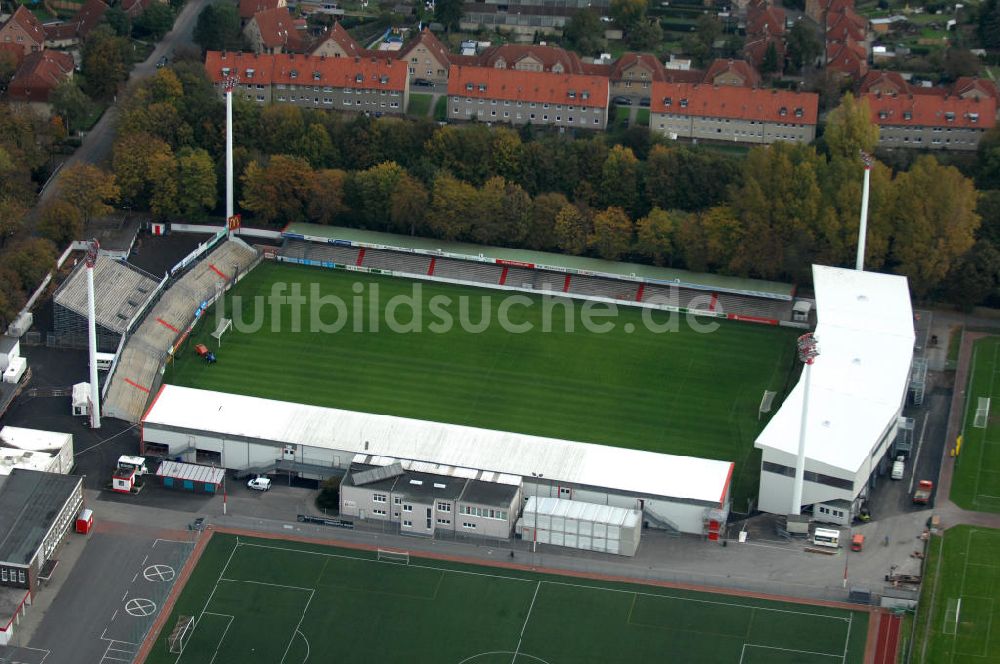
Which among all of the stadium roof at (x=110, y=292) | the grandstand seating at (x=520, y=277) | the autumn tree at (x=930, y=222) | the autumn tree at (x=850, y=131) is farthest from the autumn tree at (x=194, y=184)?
the autumn tree at (x=930, y=222)

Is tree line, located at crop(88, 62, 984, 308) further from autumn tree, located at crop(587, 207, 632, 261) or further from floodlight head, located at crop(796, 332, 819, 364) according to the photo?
floodlight head, located at crop(796, 332, 819, 364)

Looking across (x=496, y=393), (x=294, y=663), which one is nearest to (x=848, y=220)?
(x=496, y=393)

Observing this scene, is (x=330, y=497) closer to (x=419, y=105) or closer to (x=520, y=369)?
(x=520, y=369)

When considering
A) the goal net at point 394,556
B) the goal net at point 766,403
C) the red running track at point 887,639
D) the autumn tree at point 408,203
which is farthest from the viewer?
the autumn tree at point 408,203

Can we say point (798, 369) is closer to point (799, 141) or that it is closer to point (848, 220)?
point (848, 220)

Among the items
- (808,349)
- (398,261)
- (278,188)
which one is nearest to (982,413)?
(808,349)

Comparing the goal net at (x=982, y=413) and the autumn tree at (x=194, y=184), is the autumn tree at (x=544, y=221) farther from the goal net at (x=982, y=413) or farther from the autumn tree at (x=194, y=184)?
the goal net at (x=982, y=413)
